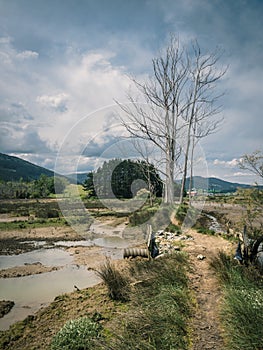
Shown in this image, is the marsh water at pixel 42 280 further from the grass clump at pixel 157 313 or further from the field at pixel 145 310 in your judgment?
the grass clump at pixel 157 313

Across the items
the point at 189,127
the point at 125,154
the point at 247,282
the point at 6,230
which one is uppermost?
the point at 189,127

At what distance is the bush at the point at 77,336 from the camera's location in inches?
162

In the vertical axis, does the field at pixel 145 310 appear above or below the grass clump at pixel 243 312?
below

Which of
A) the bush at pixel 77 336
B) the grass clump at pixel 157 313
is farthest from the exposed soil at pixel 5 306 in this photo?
the grass clump at pixel 157 313

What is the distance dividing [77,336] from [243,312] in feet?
8.22

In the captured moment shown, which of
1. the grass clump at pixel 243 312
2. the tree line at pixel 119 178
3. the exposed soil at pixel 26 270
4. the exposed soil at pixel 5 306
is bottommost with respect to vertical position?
the exposed soil at pixel 26 270

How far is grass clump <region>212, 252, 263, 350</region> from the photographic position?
3.63m

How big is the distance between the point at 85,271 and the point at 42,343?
4.49 meters

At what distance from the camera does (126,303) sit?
5.97 m

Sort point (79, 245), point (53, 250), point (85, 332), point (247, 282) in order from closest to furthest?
point (85, 332)
point (247, 282)
point (53, 250)
point (79, 245)

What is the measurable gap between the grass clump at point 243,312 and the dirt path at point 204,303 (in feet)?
0.67

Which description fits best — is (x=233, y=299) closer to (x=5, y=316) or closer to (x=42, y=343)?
(x=42, y=343)

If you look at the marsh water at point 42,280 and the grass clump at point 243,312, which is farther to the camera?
the marsh water at point 42,280

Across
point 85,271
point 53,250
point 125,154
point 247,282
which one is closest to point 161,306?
point 247,282
